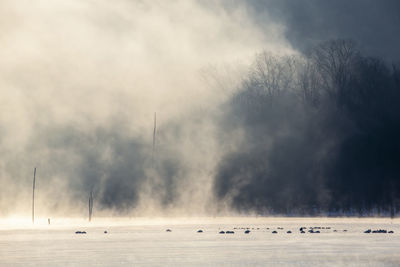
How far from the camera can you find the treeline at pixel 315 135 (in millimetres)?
125875

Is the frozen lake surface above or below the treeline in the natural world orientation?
below

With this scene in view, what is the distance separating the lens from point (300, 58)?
142 meters

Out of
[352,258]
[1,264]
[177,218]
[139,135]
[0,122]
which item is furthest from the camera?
[0,122]

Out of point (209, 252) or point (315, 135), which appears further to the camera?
point (315, 135)

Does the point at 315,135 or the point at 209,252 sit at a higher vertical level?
the point at 315,135

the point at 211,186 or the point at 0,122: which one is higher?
the point at 0,122

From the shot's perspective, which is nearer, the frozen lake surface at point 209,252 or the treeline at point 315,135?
the frozen lake surface at point 209,252

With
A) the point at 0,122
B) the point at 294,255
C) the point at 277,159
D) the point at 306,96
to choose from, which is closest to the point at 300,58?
the point at 306,96

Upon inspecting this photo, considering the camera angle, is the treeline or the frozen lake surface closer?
the frozen lake surface

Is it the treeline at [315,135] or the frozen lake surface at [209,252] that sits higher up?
the treeline at [315,135]

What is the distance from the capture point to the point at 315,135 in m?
136

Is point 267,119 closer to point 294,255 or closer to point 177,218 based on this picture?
point 177,218

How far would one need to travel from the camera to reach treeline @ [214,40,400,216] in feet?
413

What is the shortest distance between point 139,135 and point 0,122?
93.5 ft
